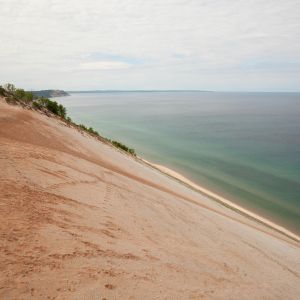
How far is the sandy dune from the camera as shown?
7723 millimetres

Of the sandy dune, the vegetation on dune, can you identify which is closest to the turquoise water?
the vegetation on dune

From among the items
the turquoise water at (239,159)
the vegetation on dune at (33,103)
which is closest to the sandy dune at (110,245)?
the turquoise water at (239,159)

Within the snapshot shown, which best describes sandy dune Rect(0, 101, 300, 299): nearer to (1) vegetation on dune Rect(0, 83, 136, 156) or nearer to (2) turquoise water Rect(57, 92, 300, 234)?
(2) turquoise water Rect(57, 92, 300, 234)

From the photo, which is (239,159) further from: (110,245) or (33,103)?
(110,245)

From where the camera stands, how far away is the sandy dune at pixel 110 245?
7723mm

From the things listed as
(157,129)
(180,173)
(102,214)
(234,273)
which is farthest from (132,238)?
(157,129)

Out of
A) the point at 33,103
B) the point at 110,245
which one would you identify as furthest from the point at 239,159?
the point at 110,245

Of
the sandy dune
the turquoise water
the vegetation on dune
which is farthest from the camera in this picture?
the vegetation on dune

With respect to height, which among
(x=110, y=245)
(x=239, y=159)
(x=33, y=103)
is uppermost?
(x=33, y=103)

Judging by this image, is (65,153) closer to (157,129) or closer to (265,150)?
(265,150)

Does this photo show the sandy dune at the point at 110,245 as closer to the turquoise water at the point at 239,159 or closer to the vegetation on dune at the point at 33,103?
the turquoise water at the point at 239,159

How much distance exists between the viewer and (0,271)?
23.1 feet

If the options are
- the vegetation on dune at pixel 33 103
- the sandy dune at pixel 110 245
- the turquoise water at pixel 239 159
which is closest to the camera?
the sandy dune at pixel 110 245

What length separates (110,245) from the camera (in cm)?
998
